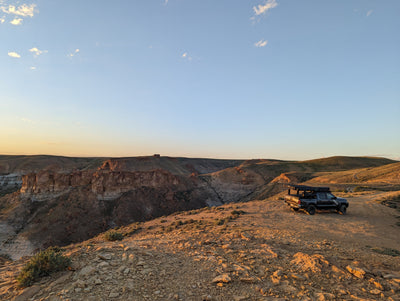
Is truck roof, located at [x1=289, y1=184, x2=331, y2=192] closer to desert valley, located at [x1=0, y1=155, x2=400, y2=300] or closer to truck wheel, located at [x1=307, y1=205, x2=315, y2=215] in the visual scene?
truck wheel, located at [x1=307, y1=205, x2=315, y2=215]

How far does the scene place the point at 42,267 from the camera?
528 centimetres

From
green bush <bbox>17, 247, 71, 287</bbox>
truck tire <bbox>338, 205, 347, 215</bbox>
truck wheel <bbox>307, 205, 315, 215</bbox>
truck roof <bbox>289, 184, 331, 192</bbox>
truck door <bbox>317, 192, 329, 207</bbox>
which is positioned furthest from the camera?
truck tire <bbox>338, 205, 347, 215</bbox>

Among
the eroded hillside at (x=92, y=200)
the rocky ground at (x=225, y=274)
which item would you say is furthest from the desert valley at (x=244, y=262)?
the eroded hillside at (x=92, y=200)

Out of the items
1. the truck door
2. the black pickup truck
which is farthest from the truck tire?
the truck door

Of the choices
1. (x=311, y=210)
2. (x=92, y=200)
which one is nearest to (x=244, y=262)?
(x=311, y=210)

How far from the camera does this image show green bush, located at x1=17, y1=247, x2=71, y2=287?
4.98 metres

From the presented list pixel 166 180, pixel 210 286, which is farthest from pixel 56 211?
pixel 210 286

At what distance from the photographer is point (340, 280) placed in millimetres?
5062

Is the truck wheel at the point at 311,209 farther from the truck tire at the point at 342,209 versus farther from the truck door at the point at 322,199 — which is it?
the truck tire at the point at 342,209

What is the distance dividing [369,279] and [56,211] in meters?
41.4

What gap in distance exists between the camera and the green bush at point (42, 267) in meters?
4.98

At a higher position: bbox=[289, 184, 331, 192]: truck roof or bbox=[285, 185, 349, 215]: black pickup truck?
bbox=[289, 184, 331, 192]: truck roof

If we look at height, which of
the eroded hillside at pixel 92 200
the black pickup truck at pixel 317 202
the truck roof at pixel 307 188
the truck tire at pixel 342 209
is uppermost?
the truck roof at pixel 307 188

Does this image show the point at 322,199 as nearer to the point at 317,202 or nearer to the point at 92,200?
the point at 317,202
